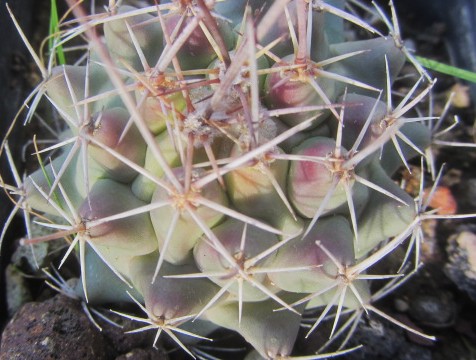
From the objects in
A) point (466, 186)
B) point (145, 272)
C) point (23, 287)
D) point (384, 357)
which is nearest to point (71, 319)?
point (145, 272)

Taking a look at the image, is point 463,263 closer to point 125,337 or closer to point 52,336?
point 125,337

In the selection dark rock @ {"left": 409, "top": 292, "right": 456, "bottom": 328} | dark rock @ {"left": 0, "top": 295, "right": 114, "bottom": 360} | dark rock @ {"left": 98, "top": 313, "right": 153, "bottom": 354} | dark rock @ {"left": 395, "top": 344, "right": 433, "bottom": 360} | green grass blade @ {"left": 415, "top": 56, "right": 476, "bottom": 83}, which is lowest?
dark rock @ {"left": 395, "top": 344, "right": 433, "bottom": 360}

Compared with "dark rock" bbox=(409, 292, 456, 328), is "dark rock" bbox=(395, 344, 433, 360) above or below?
below

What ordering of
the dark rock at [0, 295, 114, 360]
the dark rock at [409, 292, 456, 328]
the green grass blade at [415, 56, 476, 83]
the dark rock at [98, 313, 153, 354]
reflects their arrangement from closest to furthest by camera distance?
the dark rock at [0, 295, 114, 360], the dark rock at [98, 313, 153, 354], the green grass blade at [415, 56, 476, 83], the dark rock at [409, 292, 456, 328]

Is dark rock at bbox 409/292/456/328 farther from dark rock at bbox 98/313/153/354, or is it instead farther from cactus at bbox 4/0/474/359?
dark rock at bbox 98/313/153/354

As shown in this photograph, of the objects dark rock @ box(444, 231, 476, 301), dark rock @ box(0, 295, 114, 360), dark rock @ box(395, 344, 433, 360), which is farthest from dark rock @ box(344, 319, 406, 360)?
dark rock @ box(0, 295, 114, 360)

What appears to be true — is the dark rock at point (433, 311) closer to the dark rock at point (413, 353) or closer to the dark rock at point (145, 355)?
the dark rock at point (413, 353)

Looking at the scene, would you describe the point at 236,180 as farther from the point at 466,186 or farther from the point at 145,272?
the point at 466,186
